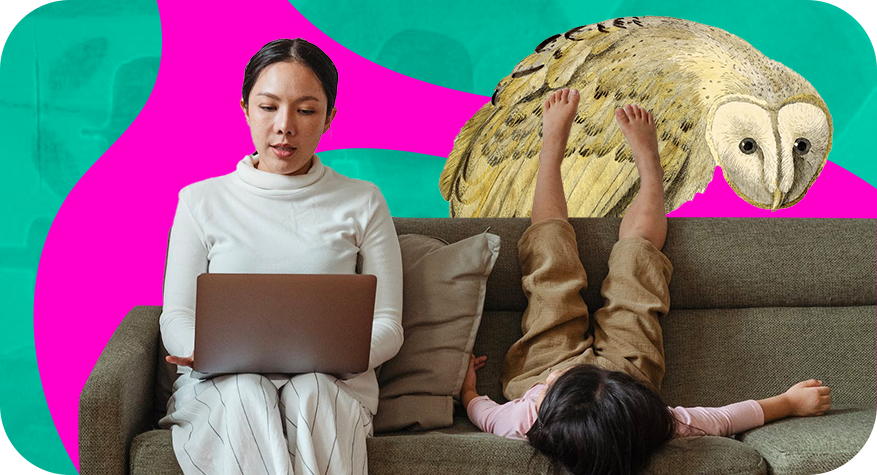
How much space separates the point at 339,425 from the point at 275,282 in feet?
0.92

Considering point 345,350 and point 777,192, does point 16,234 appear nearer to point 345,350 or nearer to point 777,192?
point 345,350

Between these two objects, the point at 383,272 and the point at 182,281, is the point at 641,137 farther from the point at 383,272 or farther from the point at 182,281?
the point at 182,281

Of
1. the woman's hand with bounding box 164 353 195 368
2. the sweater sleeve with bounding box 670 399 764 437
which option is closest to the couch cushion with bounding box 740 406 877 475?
the sweater sleeve with bounding box 670 399 764 437

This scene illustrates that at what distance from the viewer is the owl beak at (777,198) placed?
7.97 ft

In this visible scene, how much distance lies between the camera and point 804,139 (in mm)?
2418

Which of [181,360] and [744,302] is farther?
[744,302]

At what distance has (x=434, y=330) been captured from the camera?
183cm

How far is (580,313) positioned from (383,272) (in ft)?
1.57

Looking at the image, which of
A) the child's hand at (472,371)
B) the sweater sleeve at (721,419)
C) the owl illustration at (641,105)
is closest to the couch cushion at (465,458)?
the sweater sleeve at (721,419)

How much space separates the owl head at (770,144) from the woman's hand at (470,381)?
3.30 ft

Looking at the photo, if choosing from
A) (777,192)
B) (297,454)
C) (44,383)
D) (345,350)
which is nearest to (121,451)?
(297,454)

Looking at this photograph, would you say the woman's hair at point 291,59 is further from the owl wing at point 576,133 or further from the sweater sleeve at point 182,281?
the owl wing at point 576,133

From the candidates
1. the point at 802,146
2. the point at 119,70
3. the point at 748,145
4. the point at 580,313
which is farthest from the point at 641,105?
the point at 119,70

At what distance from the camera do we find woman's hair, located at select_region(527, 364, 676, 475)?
139 centimetres
